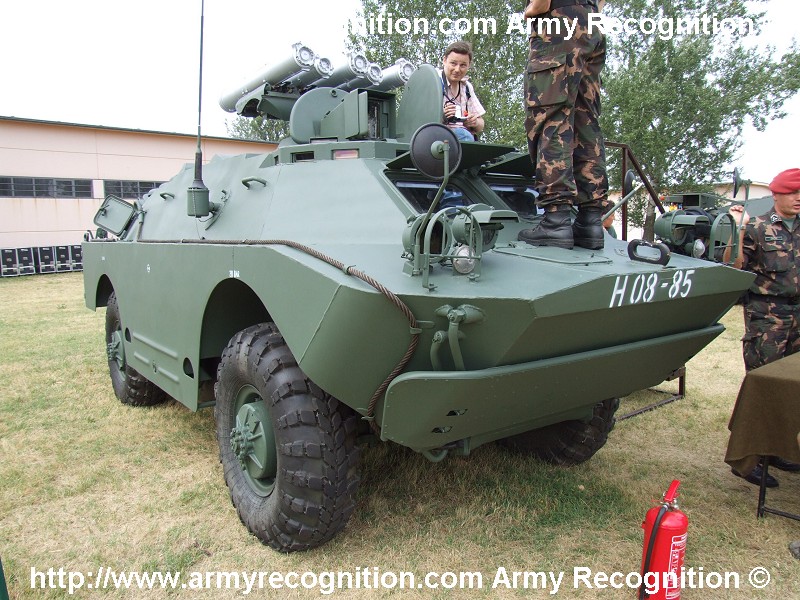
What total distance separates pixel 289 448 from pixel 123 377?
2.95m

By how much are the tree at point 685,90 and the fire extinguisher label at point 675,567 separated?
14583mm

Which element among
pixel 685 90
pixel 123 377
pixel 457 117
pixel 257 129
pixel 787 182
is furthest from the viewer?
pixel 257 129

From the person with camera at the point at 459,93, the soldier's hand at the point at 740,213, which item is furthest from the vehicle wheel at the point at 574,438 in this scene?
the person with camera at the point at 459,93

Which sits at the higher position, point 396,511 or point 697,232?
point 697,232

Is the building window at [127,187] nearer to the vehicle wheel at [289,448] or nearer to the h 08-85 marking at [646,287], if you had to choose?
the vehicle wheel at [289,448]

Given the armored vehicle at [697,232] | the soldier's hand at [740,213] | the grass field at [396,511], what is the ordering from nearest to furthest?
the grass field at [396,511], the armored vehicle at [697,232], the soldier's hand at [740,213]

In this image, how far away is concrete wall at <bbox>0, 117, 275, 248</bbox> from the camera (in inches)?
669

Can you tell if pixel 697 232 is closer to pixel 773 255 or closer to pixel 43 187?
pixel 773 255

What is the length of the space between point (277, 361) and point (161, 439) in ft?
6.40

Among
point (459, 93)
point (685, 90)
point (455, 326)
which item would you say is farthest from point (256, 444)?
point (685, 90)

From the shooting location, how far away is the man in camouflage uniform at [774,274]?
3812mm

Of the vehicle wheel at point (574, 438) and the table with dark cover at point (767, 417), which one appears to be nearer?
the table with dark cover at point (767, 417)

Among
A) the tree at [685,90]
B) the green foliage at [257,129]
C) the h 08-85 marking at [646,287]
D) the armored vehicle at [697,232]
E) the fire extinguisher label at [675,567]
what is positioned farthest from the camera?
the green foliage at [257,129]

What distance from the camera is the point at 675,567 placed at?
2.59 meters
